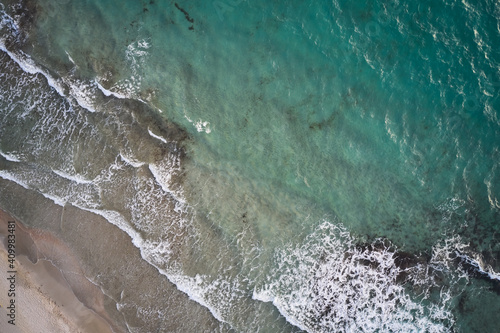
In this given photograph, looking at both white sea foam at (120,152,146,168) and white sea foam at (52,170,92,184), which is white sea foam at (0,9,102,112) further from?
white sea foam at (52,170,92,184)

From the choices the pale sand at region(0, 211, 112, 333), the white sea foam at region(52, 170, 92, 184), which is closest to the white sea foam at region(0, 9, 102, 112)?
the white sea foam at region(52, 170, 92, 184)

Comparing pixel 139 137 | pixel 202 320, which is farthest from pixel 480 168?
pixel 139 137

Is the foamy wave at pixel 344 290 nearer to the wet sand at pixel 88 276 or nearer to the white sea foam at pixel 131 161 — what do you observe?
the wet sand at pixel 88 276

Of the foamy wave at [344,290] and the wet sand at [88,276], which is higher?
the foamy wave at [344,290]

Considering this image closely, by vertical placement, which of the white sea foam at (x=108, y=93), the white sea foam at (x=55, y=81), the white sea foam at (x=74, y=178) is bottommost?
the white sea foam at (x=74, y=178)

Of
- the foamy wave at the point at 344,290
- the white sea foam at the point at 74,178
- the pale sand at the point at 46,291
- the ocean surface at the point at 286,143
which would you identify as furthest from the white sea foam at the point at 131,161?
the foamy wave at the point at 344,290

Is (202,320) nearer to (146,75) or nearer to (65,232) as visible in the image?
(65,232)

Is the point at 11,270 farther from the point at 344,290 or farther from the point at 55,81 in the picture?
the point at 344,290

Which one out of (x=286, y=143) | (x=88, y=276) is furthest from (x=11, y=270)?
(x=286, y=143)
